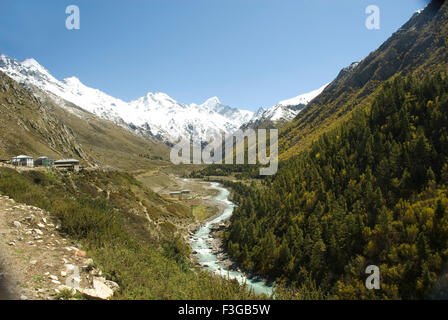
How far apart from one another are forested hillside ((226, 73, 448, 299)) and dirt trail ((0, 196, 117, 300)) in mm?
28859

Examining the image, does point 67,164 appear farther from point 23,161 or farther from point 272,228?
point 272,228

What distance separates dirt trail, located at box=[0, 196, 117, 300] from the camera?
11578mm

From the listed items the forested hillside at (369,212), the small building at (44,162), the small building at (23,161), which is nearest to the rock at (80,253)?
the forested hillside at (369,212)

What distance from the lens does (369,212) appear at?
54656 millimetres

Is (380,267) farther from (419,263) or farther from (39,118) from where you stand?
(39,118)

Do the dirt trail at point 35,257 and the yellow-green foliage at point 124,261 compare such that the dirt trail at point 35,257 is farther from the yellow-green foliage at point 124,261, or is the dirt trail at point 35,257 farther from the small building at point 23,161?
the small building at point 23,161

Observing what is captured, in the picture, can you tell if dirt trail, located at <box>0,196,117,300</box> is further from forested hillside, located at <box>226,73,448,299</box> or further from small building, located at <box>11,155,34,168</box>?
small building, located at <box>11,155,34,168</box>

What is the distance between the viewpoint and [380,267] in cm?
4172

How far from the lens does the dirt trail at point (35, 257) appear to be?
11.6m

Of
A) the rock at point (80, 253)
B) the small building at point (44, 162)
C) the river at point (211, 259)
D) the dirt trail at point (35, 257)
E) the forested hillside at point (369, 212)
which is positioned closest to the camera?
the dirt trail at point (35, 257)

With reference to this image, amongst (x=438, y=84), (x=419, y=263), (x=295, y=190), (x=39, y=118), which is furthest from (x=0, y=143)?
(x=438, y=84)

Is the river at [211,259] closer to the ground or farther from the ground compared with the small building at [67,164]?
closer to the ground

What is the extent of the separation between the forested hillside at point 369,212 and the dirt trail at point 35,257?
2886cm

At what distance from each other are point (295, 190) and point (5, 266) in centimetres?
7618
